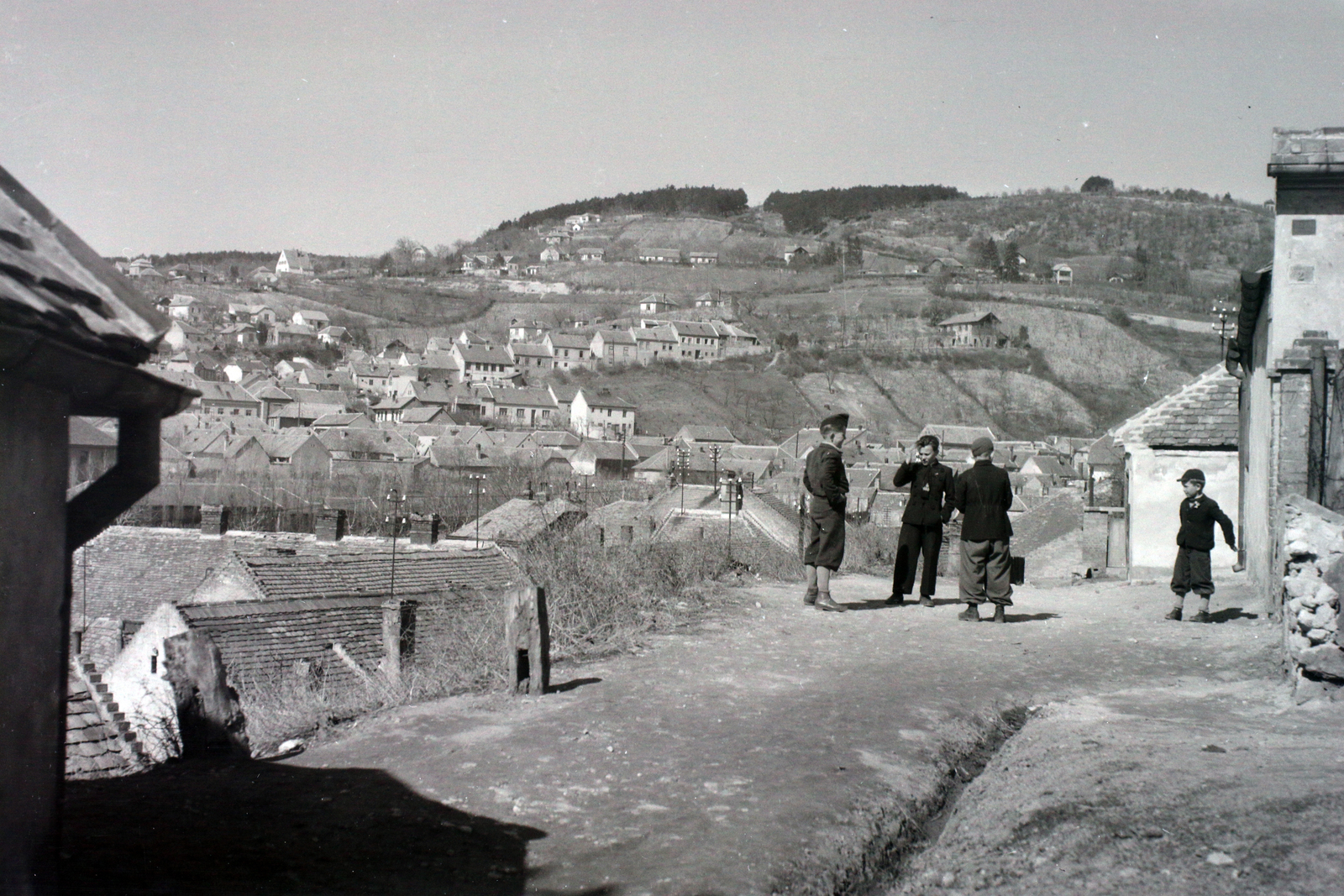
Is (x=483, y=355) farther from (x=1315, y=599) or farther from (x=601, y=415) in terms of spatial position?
(x=1315, y=599)

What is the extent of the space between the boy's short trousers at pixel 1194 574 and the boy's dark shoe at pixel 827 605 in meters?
3.46

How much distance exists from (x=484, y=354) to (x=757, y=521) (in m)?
103

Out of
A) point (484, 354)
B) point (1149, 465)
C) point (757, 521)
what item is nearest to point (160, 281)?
point (484, 354)

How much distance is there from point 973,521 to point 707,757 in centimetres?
571

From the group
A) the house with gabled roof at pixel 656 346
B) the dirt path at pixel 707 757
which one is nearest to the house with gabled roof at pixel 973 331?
the house with gabled roof at pixel 656 346

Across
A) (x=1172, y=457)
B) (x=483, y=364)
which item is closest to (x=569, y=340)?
(x=483, y=364)

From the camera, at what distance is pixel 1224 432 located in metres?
20.1

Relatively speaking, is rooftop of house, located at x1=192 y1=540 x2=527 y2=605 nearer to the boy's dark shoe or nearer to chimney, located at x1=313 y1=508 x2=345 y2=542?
the boy's dark shoe

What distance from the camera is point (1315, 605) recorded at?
6.28 metres

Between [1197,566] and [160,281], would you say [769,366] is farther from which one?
[1197,566]

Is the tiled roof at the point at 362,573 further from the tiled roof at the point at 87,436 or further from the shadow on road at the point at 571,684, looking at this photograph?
the tiled roof at the point at 87,436

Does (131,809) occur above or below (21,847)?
below

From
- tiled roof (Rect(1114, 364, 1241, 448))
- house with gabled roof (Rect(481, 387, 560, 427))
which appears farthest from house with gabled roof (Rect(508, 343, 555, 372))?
tiled roof (Rect(1114, 364, 1241, 448))

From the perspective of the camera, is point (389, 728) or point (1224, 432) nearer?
point (389, 728)
